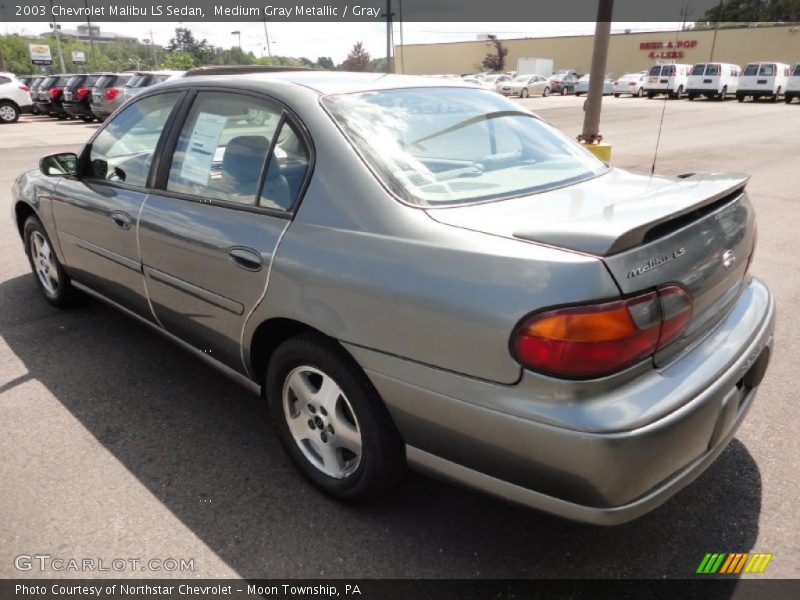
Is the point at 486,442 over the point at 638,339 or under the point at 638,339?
under

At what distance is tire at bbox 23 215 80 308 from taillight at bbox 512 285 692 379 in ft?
12.1

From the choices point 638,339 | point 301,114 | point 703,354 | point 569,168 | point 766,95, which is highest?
point 301,114

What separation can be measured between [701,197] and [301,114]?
1533mm

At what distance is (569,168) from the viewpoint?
9.14ft

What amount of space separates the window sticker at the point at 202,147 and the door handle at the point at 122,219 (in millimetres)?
459

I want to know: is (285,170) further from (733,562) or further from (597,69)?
(597,69)

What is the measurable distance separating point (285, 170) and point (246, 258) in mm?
392

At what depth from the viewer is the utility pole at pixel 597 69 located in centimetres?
707

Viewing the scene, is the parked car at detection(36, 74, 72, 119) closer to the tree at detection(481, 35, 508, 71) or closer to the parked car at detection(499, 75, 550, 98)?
the parked car at detection(499, 75, 550, 98)

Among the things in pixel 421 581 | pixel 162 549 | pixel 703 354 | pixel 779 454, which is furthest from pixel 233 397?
pixel 779 454

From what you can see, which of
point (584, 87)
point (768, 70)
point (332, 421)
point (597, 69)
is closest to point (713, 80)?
point (768, 70)

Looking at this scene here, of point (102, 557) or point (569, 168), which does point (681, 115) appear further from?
point (102, 557)

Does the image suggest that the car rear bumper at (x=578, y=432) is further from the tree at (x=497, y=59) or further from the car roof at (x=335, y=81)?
the tree at (x=497, y=59)

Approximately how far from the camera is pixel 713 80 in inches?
1358
